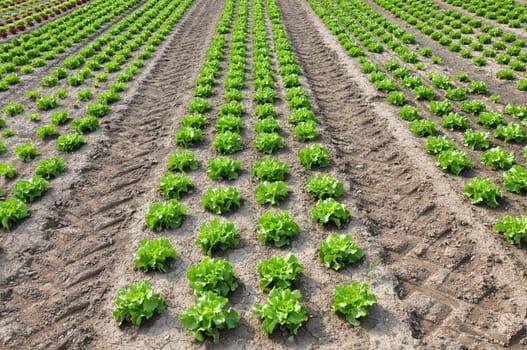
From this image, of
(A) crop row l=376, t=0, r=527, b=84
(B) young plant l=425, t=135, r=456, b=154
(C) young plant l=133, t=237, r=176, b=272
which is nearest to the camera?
(C) young plant l=133, t=237, r=176, b=272

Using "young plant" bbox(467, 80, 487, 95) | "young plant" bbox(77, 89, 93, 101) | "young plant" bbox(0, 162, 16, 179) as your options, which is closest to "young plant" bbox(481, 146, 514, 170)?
"young plant" bbox(467, 80, 487, 95)

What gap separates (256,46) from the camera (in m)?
21.4

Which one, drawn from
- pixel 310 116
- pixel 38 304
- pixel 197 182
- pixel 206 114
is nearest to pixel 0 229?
pixel 38 304

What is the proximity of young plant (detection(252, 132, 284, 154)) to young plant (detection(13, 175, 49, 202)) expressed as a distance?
19.6 feet

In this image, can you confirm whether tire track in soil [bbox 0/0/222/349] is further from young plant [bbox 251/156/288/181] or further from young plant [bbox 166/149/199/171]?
young plant [bbox 251/156/288/181]

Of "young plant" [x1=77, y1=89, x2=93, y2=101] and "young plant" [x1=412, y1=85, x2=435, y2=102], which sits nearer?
"young plant" [x1=412, y1=85, x2=435, y2=102]

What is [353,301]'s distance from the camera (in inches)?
250

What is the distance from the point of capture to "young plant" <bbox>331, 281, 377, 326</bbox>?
6.30 m

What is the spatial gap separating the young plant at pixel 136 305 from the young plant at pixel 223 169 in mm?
4189

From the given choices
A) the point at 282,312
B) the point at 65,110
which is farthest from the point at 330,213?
the point at 65,110

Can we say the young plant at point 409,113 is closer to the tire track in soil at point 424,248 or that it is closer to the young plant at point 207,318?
the tire track in soil at point 424,248

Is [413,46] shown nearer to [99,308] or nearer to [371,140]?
[371,140]

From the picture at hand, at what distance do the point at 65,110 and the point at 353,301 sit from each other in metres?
13.0

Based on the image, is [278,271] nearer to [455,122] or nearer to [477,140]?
[477,140]
